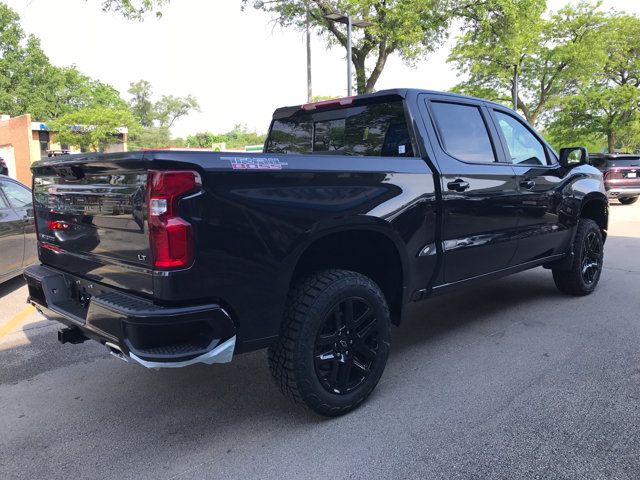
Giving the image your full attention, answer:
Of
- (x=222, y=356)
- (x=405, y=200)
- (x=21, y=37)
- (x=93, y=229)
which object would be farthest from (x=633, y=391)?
(x=21, y=37)

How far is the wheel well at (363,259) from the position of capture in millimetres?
3113

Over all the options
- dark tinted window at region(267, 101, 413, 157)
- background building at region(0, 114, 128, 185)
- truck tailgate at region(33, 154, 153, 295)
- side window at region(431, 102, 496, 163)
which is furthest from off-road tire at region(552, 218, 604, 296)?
background building at region(0, 114, 128, 185)

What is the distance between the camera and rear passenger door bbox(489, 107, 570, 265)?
4473 mm

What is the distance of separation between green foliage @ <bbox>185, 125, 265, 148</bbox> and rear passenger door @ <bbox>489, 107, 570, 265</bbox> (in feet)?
201

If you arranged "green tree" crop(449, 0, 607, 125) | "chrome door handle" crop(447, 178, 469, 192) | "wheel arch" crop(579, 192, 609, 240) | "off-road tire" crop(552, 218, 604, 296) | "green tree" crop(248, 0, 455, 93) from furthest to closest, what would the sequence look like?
"green tree" crop(449, 0, 607, 125) → "green tree" crop(248, 0, 455, 93) → "wheel arch" crop(579, 192, 609, 240) → "off-road tire" crop(552, 218, 604, 296) → "chrome door handle" crop(447, 178, 469, 192)

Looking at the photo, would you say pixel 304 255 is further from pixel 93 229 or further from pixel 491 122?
pixel 491 122

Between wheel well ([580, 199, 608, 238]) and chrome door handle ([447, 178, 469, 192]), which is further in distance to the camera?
wheel well ([580, 199, 608, 238])

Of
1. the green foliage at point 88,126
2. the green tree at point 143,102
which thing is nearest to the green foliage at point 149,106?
the green tree at point 143,102

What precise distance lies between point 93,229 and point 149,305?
703mm

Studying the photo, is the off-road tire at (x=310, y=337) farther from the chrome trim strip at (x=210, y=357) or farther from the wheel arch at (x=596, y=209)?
the wheel arch at (x=596, y=209)

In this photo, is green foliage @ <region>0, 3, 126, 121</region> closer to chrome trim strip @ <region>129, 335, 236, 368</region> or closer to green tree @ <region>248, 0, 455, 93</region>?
green tree @ <region>248, 0, 455, 93</region>

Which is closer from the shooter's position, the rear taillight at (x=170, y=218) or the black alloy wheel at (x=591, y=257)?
the rear taillight at (x=170, y=218)

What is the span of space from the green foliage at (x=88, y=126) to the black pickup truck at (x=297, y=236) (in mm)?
32392

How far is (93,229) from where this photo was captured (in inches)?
112
